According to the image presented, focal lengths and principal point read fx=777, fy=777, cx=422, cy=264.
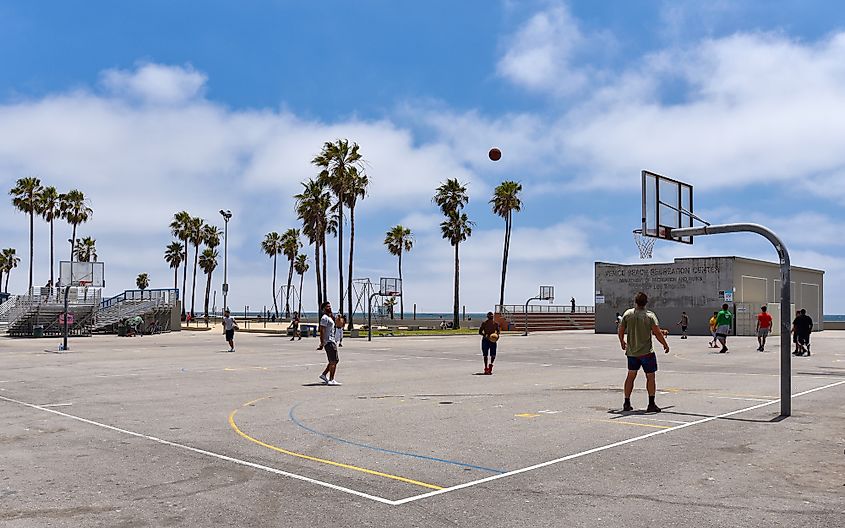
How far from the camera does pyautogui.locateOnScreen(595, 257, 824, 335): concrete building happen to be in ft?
180

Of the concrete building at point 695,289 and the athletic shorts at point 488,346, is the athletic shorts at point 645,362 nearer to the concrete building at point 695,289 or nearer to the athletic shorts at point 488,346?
the athletic shorts at point 488,346

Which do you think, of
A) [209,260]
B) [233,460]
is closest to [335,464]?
[233,460]

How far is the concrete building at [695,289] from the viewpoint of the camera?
180 feet

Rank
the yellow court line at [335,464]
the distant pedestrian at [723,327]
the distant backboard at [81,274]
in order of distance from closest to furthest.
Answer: the yellow court line at [335,464] < the distant pedestrian at [723,327] < the distant backboard at [81,274]

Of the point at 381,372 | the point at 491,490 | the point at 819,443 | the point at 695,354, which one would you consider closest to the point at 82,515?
the point at 491,490

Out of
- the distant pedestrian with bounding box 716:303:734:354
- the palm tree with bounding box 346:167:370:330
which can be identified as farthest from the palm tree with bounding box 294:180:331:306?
the distant pedestrian with bounding box 716:303:734:354

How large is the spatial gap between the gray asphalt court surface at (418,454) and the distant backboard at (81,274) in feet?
146

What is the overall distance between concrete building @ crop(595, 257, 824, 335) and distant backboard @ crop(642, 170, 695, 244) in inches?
1608

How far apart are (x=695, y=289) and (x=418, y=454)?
51429 millimetres

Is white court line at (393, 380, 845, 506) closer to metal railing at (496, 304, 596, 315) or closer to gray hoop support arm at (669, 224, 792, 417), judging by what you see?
gray hoop support arm at (669, 224, 792, 417)

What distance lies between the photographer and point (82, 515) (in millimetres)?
6309

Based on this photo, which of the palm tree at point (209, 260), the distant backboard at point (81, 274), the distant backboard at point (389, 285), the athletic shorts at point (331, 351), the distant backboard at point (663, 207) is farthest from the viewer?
the palm tree at point (209, 260)

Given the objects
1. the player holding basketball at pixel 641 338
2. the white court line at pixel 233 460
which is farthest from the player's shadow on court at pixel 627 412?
the white court line at pixel 233 460

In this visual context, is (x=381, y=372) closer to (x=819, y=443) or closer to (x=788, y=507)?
(x=819, y=443)
